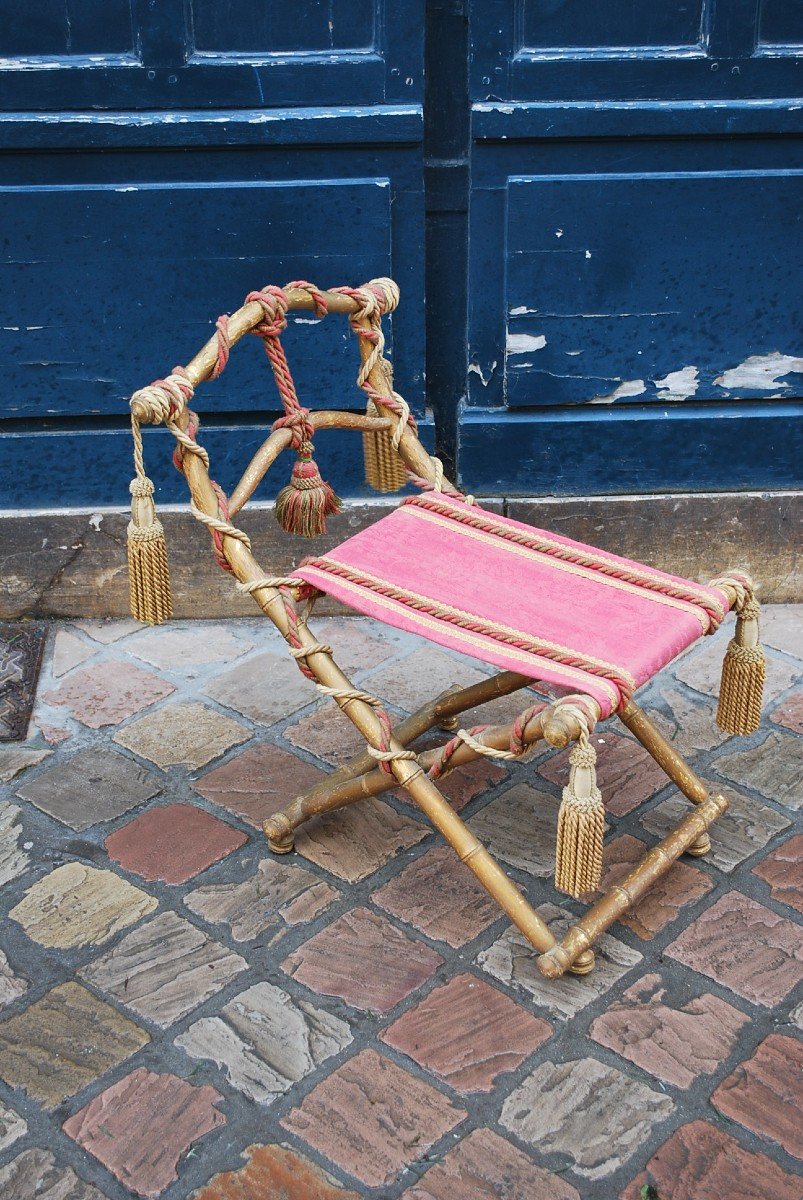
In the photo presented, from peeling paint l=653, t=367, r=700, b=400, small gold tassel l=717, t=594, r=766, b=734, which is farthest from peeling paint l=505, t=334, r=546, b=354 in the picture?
small gold tassel l=717, t=594, r=766, b=734

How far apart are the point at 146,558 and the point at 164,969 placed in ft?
2.50

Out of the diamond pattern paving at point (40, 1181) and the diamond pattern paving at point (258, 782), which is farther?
the diamond pattern paving at point (258, 782)

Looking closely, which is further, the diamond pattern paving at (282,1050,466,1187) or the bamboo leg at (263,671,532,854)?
the bamboo leg at (263,671,532,854)

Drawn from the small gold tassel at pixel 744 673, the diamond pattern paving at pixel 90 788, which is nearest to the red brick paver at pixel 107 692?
the diamond pattern paving at pixel 90 788

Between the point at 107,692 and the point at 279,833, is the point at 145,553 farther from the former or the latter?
the point at 107,692

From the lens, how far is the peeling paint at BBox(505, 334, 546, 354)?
3260 millimetres

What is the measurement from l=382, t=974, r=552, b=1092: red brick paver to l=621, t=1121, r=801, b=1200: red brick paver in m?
0.28

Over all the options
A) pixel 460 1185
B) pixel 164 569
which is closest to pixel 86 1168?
pixel 460 1185

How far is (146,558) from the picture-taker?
224 cm

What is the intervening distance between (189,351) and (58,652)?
2.84 ft

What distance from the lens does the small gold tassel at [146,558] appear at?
87.4 inches

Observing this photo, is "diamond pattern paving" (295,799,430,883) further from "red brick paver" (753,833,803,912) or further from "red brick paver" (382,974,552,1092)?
"red brick paver" (753,833,803,912)

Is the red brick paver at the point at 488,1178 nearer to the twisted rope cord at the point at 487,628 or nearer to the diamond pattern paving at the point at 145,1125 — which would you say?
the diamond pattern paving at the point at 145,1125

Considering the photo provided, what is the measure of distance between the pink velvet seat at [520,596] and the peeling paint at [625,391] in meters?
0.90
